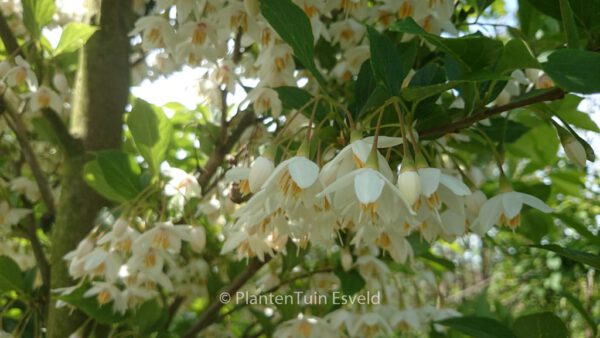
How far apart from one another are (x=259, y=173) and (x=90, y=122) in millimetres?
1096

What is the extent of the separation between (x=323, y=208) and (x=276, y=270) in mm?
1121

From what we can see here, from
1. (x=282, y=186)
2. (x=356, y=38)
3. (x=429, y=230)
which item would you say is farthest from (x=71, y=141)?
(x=429, y=230)

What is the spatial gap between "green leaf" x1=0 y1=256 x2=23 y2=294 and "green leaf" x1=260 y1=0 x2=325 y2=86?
1.29 meters

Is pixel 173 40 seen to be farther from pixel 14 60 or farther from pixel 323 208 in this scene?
pixel 323 208

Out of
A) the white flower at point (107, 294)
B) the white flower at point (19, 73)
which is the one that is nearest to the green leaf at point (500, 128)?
the white flower at point (107, 294)

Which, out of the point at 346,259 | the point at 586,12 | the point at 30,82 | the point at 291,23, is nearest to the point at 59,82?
the point at 30,82

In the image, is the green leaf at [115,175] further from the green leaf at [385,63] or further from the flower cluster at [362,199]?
the green leaf at [385,63]

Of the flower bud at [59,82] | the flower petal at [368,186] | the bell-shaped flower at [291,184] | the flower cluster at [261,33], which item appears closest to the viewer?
the flower petal at [368,186]

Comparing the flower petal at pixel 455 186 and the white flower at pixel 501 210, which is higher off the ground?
the white flower at pixel 501 210

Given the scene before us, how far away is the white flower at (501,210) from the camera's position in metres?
1.10

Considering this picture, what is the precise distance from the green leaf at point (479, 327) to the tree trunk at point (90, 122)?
1153 mm

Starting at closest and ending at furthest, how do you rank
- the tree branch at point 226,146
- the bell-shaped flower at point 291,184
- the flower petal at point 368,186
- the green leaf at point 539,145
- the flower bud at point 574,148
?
the flower petal at point 368,186 < the bell-shaped flower at point 291,184 < the flower bud at point 574,148 < the tree branch at point 226,146 < the green leaf at point 539,145

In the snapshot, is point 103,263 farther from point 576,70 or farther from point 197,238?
point 576,70

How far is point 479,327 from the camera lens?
4.24ft
